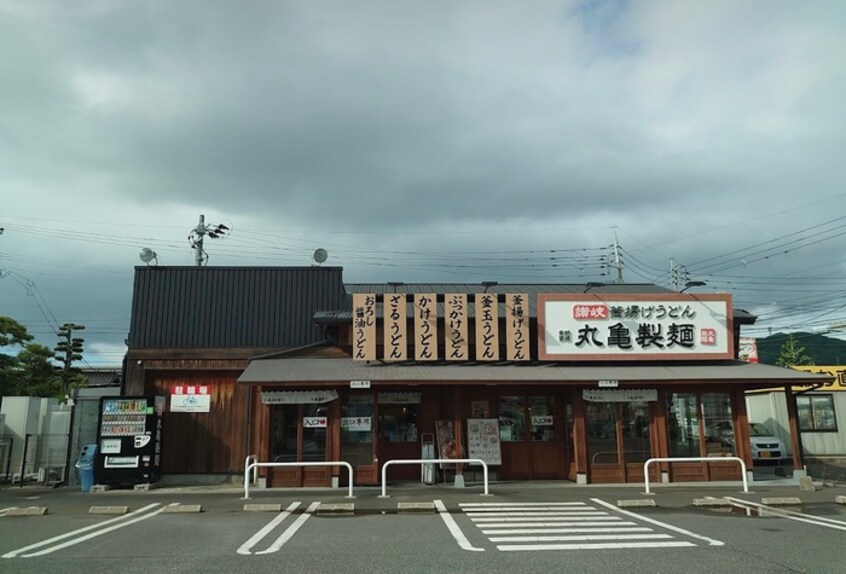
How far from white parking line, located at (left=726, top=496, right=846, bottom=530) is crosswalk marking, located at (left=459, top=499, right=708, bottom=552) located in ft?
8.40

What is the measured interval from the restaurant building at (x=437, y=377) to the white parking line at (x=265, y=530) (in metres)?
3.44

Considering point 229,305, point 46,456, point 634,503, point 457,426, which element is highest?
point 229,305

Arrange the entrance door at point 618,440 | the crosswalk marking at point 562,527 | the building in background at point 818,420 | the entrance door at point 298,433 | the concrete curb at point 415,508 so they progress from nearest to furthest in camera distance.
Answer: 1. the crosswalk marking at point 562,527
2. the concrete curb at point 415,508
3. the entrance door at point 298,433
4. the entrance door at point 618,440
5. the building in background at point 818,420

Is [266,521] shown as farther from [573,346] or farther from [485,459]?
[573,346]

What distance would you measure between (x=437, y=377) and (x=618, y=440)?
4969 millimetres

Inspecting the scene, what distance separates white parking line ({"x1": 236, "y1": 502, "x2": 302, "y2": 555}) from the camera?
27.1 feet

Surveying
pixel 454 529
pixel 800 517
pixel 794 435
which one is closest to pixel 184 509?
pixel 454 529

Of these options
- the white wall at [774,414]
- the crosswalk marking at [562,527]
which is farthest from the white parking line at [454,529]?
the white wall at [774,414]

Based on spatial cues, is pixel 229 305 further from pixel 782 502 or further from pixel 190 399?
pixel 782 502

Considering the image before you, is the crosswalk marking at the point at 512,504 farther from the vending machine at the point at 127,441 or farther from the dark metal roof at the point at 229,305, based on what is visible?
the vending machine at the point at 127,441

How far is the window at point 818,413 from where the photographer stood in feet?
83.3

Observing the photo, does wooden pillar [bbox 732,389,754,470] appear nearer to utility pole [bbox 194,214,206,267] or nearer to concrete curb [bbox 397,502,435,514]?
concrete curb [bbox 397,502,435,514]

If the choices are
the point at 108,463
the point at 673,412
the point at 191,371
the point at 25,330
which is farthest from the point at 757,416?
the point at 25,330

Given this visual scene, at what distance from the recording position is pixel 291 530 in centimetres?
976
